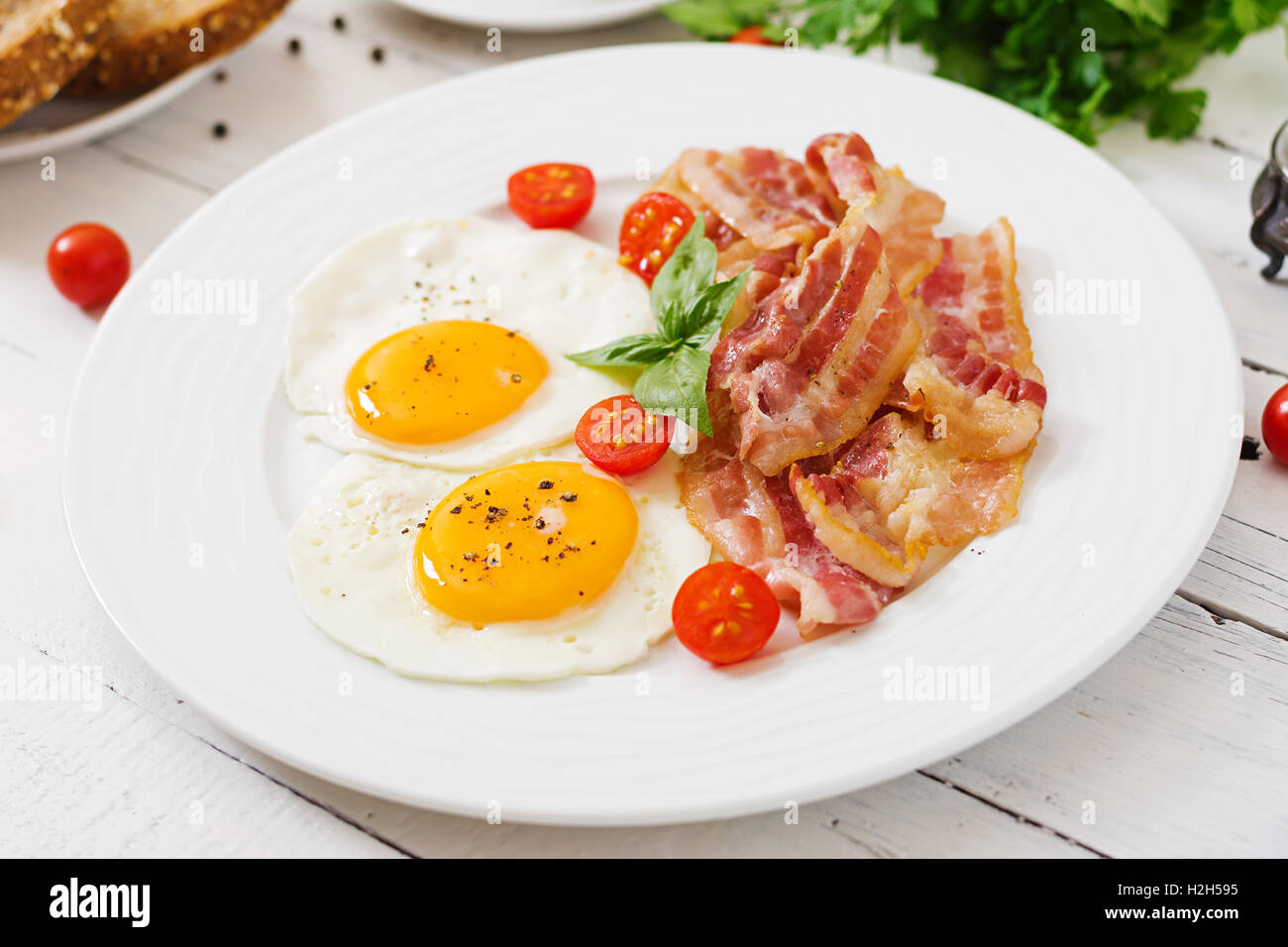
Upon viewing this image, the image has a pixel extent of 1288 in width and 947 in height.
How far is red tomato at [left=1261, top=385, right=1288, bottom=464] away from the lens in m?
Result: 3.71

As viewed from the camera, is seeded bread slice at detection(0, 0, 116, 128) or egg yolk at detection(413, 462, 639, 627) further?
seeded bread slice at detection(0, 0, 116, 128)

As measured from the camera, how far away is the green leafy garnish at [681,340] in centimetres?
349

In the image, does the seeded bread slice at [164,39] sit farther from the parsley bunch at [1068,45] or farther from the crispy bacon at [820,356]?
the crispy bacon at [820,356]

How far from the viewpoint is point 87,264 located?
15.2 feet

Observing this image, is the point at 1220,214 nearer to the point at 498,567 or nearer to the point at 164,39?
the point at 498,567

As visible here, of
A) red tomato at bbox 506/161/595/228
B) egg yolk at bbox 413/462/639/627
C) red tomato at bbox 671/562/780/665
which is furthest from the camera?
red tomato at bbox 506/161/595/228

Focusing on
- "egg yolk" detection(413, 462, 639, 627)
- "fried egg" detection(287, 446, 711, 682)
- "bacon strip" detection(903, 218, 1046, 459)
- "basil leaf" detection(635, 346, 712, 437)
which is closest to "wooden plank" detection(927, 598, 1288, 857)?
"bacon strip" detection(903, 218, 1046, 459)

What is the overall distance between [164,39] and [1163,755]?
518cm

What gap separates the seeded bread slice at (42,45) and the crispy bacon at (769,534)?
139 inches
